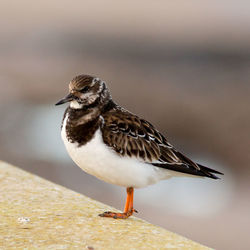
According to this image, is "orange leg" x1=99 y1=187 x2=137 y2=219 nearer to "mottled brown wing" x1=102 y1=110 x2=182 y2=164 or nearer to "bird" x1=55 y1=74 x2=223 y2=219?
"bird" x1=55 y1=74 x2=223 y2=219

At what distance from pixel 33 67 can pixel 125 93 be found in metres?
6.25

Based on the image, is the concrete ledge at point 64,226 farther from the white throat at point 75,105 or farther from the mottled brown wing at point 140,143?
the white throat at point 75,105

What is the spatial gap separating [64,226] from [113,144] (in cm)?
111

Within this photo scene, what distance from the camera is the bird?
6570 millimetres

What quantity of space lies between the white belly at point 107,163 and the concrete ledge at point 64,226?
1.64ft

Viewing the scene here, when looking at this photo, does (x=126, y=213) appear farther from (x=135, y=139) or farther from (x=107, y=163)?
(x=135, y=139)

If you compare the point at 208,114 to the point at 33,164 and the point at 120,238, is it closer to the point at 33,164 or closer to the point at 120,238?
the point at 33,164

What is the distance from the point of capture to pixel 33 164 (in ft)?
71.1

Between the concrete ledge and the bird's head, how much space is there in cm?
124

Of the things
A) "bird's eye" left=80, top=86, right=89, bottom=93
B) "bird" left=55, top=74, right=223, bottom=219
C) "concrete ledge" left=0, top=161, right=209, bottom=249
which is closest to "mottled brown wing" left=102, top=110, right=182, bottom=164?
"bird" left=55, top=74, right=223, bottom=219

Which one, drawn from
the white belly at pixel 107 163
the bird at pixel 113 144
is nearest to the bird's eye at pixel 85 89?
the bird at pixel 113 144

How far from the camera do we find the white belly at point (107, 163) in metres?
6.52

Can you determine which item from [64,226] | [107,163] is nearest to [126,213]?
[107,163]

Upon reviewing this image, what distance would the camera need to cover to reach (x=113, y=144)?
21.8 ft
